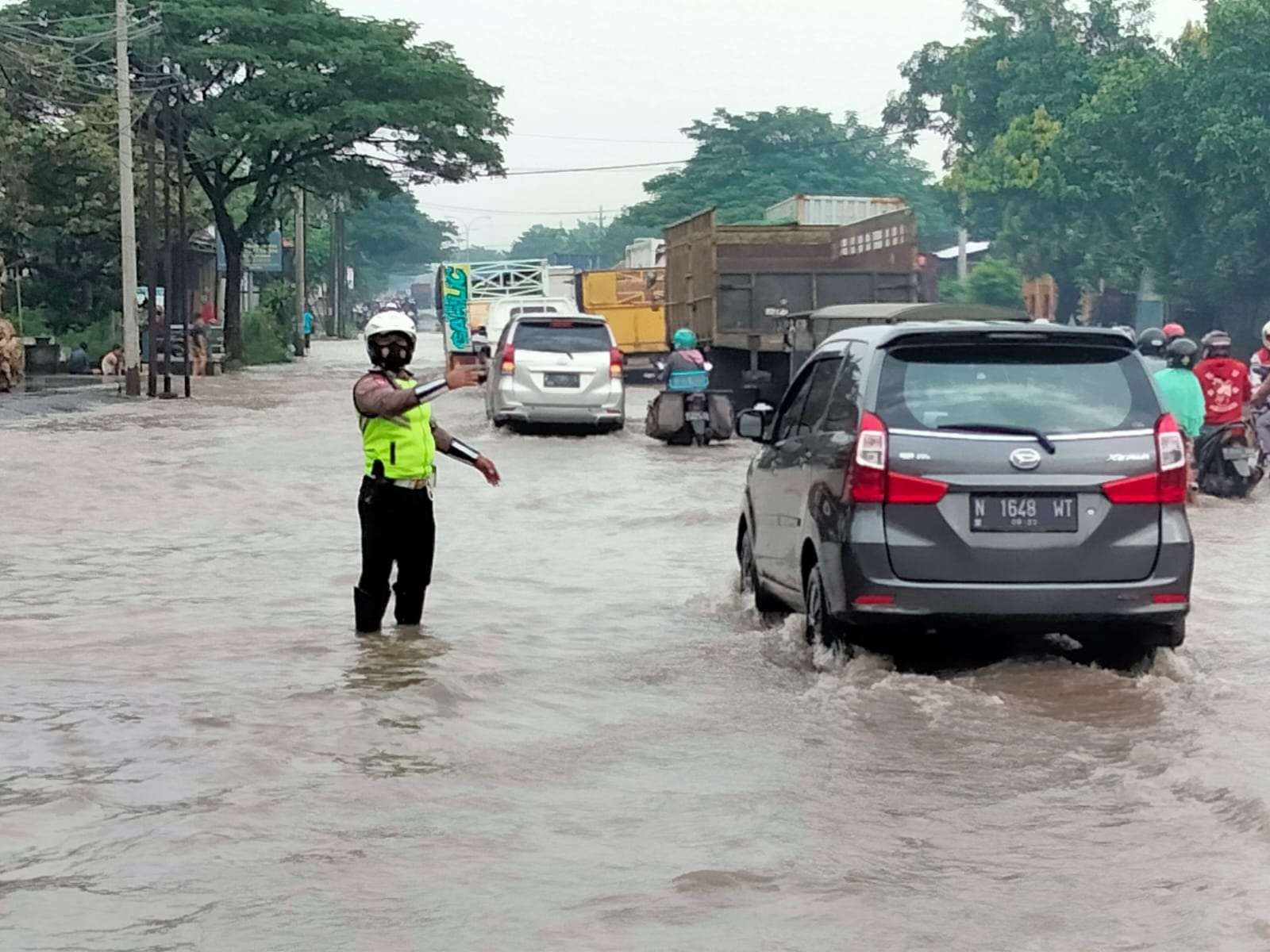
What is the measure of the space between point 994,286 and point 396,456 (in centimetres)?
6100

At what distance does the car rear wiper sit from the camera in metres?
8.04

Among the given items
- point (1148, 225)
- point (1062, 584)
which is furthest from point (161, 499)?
point (1148, 225)

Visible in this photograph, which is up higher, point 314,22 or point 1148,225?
point 314,22

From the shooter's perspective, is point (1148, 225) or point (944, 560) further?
point (1148, 225)

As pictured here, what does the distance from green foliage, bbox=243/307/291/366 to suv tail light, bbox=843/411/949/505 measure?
46.2 metres

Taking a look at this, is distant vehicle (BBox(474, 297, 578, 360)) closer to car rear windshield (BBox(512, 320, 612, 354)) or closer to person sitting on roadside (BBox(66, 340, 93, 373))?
person sitting on roadside (BBox(66, 340, 93, 373))

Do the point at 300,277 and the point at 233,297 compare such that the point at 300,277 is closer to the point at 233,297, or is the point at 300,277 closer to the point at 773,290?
the point at 233,297

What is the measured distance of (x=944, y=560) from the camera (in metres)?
7.99

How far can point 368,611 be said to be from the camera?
986cm

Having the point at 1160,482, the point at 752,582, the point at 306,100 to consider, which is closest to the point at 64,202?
the point at 306,100

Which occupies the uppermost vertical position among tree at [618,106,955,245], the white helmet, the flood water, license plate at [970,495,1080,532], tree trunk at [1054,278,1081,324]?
tree at [618,106,955,245]

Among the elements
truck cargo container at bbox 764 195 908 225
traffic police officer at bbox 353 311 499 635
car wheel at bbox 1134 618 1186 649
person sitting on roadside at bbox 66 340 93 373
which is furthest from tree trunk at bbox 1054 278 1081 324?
car wheel at bbox 1134 618 1186 649

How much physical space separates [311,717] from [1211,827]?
11.7 ft

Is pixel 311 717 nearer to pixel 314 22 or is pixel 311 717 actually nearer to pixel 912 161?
pixel 314 22
